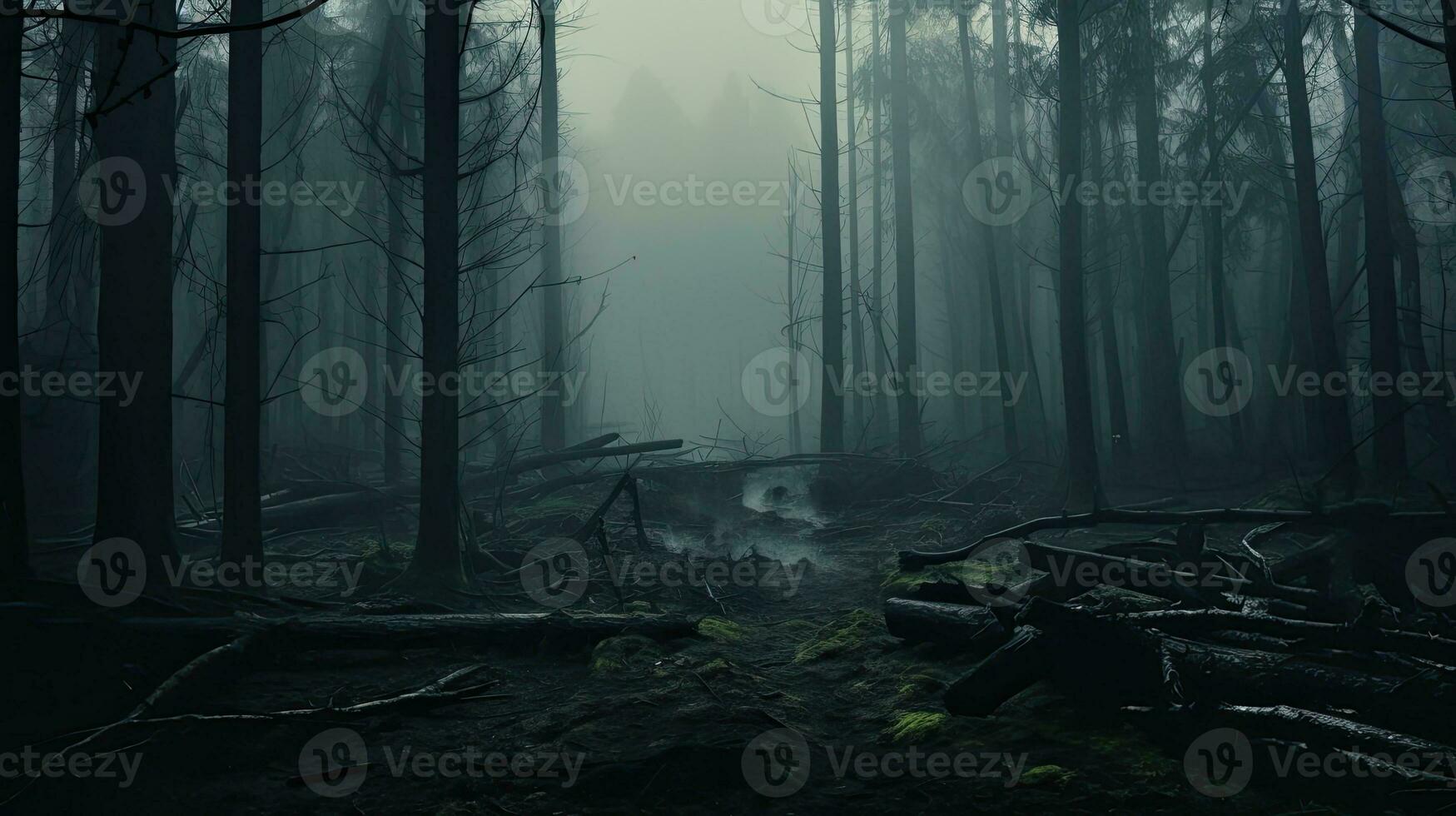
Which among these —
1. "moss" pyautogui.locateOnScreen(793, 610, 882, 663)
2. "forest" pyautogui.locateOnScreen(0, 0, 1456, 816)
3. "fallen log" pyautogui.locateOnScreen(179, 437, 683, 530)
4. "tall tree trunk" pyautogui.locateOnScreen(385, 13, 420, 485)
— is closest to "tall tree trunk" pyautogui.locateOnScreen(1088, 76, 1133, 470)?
"forest" pyautogui.locateOnScreen(0, 0, 1456, 816)

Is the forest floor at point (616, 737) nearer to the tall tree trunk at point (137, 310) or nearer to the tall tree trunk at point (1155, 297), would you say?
the tall tree trunk at point (137, 310)

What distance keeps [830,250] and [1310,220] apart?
26.7 ft

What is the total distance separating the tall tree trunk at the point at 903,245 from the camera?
1728cm

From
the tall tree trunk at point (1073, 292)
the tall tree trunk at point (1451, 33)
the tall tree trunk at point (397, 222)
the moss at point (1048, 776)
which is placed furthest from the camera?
the tall tree trunk at point (397, 222)

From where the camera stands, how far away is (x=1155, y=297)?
54.5 feet

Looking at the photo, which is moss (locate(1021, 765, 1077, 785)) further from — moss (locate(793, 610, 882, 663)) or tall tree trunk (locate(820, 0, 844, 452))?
tall tree trunk (locate(820, 0, 844, 452))

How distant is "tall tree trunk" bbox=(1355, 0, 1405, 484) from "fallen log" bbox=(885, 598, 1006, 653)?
26.5 ft

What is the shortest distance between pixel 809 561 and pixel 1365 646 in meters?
6.25

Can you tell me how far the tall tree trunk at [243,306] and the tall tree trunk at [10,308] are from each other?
197 centimetres

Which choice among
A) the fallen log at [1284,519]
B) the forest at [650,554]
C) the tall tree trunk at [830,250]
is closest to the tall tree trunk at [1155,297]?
the forest at [650,554]

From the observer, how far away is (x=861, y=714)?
14.8 feet

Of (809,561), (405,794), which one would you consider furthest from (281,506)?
(405,794)

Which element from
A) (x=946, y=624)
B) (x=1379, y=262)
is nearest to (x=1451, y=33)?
(x=946, y=624)

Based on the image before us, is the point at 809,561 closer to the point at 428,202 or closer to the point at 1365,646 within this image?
the point at 428,202
